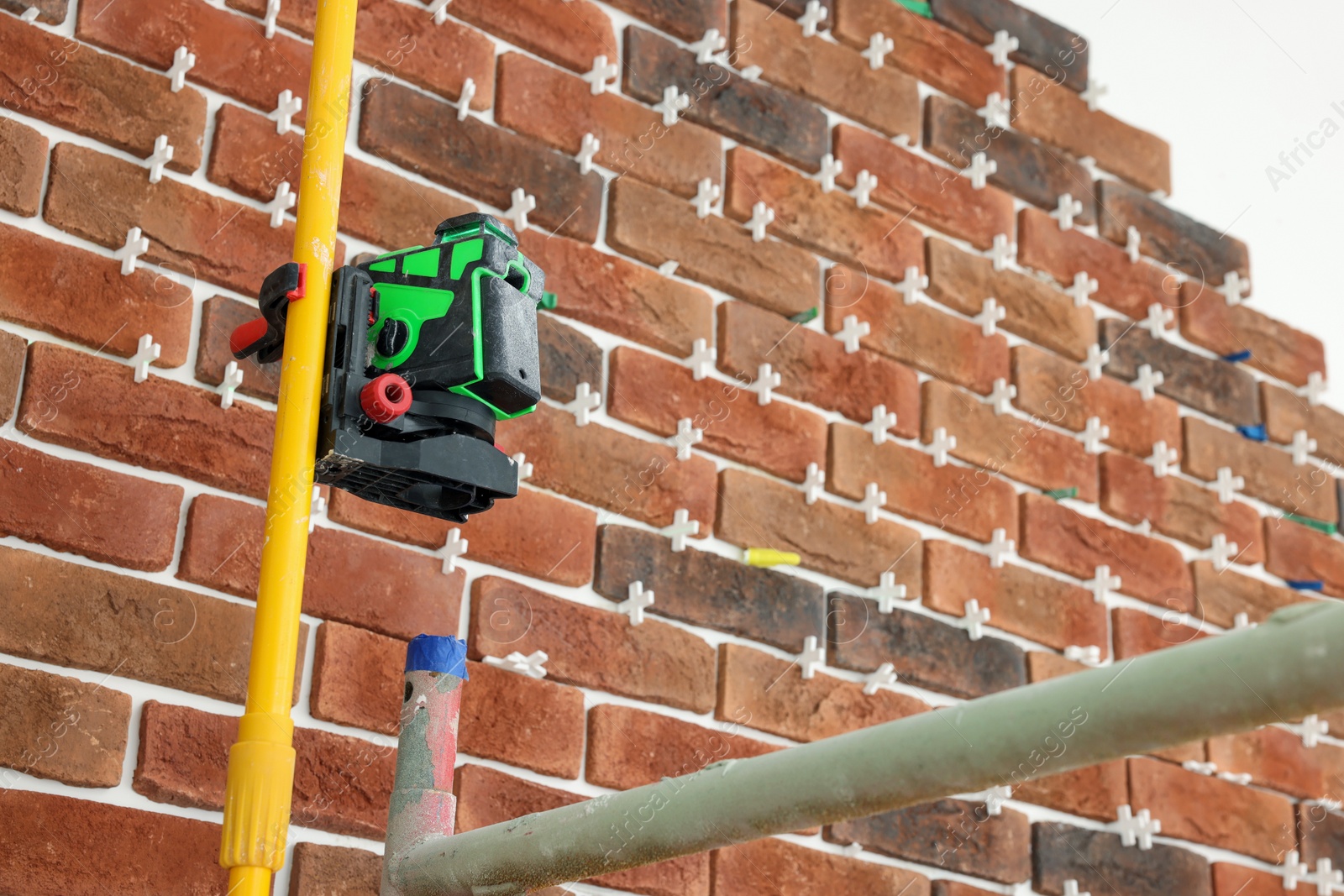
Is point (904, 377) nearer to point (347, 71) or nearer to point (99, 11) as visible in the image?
point (347, 71)

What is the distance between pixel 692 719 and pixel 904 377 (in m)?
0.45

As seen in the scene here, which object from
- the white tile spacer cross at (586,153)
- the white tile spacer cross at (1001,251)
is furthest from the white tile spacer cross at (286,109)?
the white tile spacer cross at (1001,251)

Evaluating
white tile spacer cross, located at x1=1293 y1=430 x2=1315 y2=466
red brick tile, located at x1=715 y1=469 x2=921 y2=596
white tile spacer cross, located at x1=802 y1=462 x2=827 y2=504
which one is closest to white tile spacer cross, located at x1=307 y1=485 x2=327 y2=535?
red brick tile, located at x1=715 y1=469 x2=921 y2=596

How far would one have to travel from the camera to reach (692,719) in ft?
4.26

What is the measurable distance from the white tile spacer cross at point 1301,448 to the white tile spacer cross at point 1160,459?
25 centimetres

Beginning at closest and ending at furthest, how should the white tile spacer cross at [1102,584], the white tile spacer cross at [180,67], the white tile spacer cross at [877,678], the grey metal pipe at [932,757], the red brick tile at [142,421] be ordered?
the grey metal pipe at [932,757] < the red brick tile at [142,421] < the white tile spacer cross at [180,67] < the white tile spacer cross at [877,678] < the white tile spacer cross at [1102,584]

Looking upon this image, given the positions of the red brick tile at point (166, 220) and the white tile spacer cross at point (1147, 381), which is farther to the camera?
the white tile spacer cross at point (1147, 381)

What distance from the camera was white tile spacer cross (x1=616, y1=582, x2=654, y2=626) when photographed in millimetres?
1271

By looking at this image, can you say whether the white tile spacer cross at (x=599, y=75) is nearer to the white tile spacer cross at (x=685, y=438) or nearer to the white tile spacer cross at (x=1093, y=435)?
the white tile spacer cross at (x=685, y=438)

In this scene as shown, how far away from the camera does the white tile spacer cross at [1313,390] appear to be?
1.92 metres

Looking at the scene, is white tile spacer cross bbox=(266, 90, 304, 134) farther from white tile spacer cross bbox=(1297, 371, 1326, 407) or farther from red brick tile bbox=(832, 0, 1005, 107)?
white tile spacer cross bbox=(1297, 371, 1326, 407)

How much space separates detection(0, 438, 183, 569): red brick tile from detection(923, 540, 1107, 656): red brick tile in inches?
29.3

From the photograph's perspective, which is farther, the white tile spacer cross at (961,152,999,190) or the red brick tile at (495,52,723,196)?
the white tile spacer cross at (961,152,999,190)

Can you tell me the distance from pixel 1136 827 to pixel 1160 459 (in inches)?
16.7
